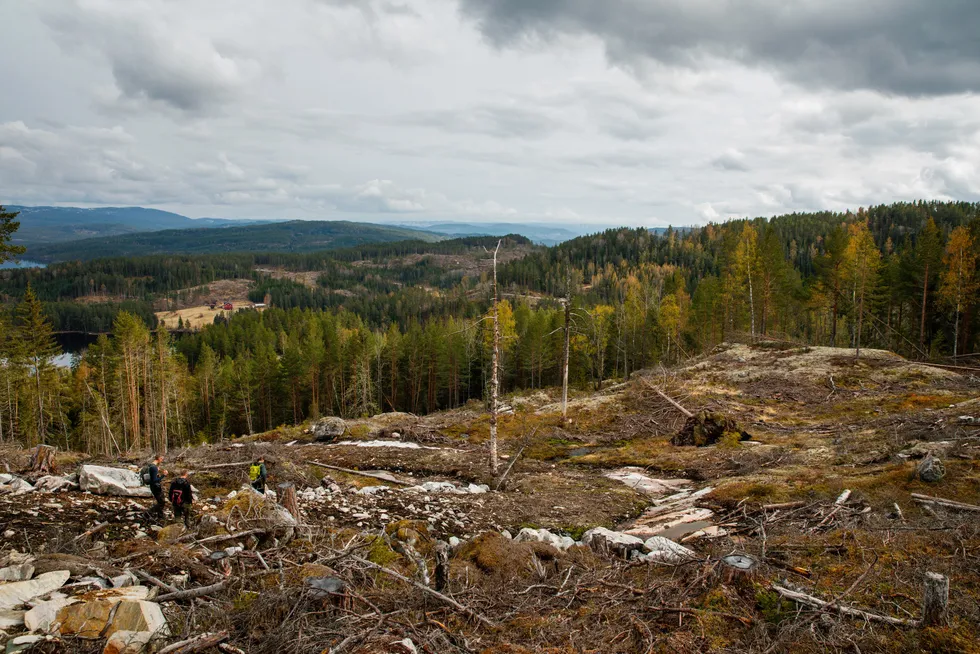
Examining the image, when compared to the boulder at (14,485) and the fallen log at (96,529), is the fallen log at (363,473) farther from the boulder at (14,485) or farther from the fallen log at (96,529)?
the fallen log at (96,529)

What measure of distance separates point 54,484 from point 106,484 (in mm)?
1091

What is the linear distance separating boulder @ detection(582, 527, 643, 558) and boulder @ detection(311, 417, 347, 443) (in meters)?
21.0

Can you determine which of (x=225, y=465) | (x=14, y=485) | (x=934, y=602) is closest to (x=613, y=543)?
(x=934, y=602)

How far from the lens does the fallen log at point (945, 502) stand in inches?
395

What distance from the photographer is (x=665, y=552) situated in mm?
9281

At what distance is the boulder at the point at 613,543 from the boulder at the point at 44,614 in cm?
882

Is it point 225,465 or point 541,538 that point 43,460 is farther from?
point 541,538

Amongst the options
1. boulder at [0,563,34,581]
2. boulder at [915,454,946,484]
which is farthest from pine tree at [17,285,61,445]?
boulder at [915,454,946,484]

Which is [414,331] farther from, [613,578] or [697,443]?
[613,578]

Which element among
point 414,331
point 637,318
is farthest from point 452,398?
point 637,318

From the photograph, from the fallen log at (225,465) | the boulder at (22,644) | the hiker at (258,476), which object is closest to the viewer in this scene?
the boulder at (22,644)

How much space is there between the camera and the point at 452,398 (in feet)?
226

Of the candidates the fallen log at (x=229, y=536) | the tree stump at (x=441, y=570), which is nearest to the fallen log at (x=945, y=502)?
the tree stump at (x=441, y=570)

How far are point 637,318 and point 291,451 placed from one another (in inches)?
2287
